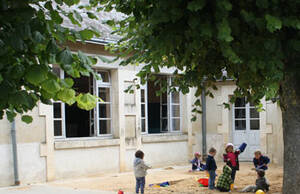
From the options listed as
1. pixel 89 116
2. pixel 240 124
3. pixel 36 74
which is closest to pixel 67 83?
pixel 36 74

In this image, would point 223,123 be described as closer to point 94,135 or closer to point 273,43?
point 94,135

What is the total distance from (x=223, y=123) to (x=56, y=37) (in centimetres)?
1316

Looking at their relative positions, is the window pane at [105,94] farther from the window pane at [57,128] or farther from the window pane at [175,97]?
the window pane at [175,97]

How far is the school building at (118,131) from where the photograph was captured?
11953mm

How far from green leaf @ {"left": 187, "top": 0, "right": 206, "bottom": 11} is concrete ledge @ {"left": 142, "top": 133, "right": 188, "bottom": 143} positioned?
11.2m

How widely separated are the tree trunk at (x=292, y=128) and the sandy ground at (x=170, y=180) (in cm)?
371

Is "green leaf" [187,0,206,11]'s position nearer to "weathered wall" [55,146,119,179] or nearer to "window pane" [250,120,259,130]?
"weathered wall" [55,146,119,179]

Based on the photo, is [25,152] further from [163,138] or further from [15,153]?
[163,138]

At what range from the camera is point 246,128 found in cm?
1688

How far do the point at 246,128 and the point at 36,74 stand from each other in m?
13.9

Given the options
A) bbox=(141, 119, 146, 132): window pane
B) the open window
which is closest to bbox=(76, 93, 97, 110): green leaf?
bbox=(141, 119, 146, 132): window pane

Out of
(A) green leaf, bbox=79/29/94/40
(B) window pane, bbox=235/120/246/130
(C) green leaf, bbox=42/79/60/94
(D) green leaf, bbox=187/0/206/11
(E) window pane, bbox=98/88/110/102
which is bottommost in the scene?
(B) window pane, bbox=235/120/246/130

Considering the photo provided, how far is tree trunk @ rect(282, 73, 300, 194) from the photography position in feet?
18.9

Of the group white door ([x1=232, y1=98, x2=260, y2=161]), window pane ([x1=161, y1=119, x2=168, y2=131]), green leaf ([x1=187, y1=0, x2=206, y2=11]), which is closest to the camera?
green leaf ([x1=187, y1=0, x2=206, y2=11])
